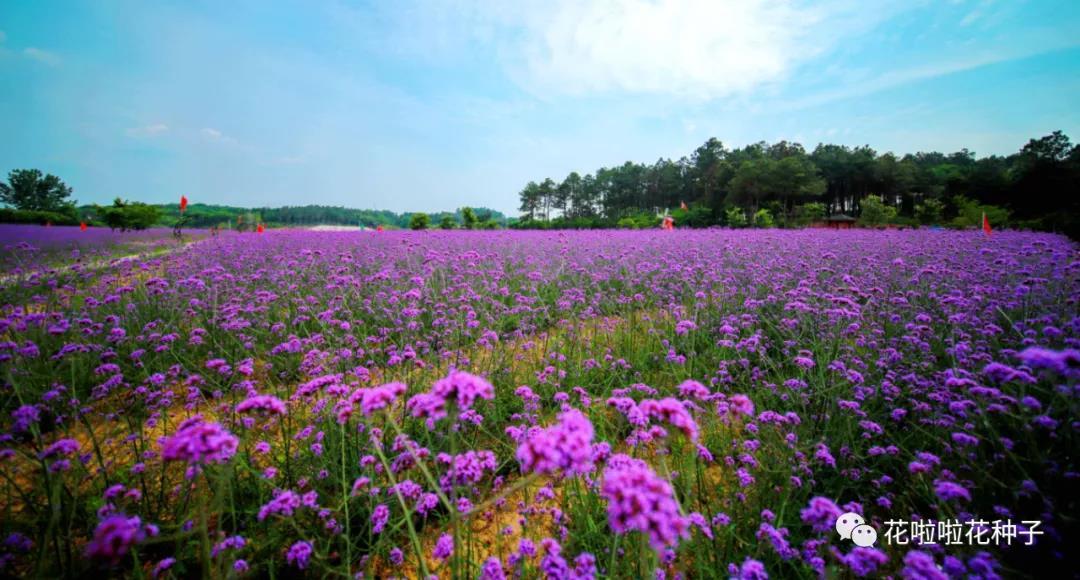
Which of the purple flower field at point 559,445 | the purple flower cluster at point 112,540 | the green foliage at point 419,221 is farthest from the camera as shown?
the green foliage at point 419,221

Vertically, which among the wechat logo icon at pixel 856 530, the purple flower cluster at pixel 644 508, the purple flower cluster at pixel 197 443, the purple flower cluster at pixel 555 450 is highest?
the purple flower cluster at pixel 555 450

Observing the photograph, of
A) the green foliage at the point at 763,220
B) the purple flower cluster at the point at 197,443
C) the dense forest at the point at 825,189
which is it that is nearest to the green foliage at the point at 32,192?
the dense forest at the point at 825,189

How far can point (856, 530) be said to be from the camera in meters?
1.73

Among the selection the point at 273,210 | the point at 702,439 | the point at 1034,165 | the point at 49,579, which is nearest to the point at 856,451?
the point at 702,439

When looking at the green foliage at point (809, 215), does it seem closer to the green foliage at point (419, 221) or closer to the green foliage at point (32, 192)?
the green foliage at point (419, 221)

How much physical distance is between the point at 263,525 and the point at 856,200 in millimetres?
81577

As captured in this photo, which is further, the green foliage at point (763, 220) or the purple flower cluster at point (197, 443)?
the green foliage at point (763, 220)

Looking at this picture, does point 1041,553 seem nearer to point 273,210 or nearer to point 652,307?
point 652,307

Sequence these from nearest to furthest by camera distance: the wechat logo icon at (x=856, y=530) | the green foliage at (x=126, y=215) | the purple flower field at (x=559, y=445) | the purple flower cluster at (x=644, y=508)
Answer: the purple flower cluster at (x=644, y=508), the purple flower field at (x=559, y=445), the wechat logo icon at (x=856, y=530), the green foliage at (x=126, y=215)

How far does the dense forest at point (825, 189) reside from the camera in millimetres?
31781

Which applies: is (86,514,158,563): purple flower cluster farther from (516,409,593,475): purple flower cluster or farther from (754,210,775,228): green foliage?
(754,210,775,228): green foliage

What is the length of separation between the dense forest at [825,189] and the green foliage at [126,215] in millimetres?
34702

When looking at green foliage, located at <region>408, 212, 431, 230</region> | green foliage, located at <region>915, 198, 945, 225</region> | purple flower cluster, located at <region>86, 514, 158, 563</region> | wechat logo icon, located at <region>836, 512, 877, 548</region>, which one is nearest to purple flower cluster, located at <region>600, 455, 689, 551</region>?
purple flower cluster, located at <region>86, 514, 158, 563</region>

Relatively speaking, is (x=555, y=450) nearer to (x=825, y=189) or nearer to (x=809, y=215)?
(x=809, y=215)
